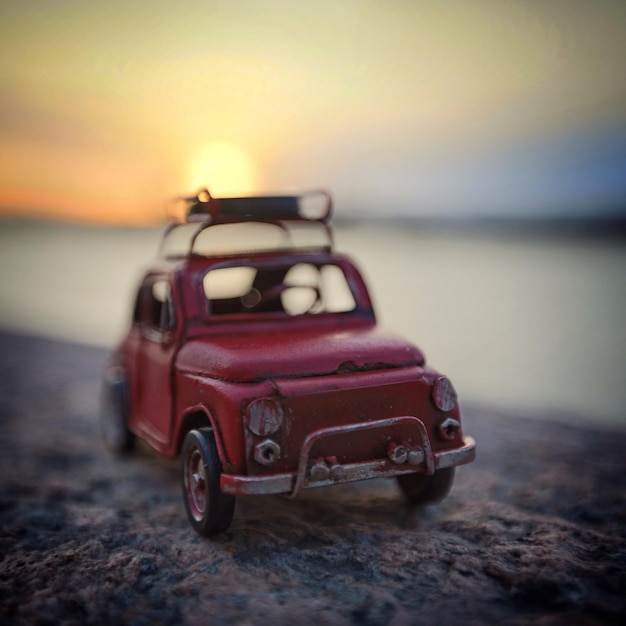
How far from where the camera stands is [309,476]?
13.5 feet

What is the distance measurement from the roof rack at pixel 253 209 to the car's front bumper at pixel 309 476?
2.15 meters

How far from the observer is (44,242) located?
53594mm

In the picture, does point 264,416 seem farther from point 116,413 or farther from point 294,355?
point 116,413

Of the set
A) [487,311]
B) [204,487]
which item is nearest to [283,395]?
[204,487]

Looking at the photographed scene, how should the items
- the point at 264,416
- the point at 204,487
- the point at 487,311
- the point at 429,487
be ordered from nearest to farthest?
1. the point at 264,416
2. the point at 204,487
3. the point at 429,487
4. the point at 487,311

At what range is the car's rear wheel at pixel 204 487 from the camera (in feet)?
14.1

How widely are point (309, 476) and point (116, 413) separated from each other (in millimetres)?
3197

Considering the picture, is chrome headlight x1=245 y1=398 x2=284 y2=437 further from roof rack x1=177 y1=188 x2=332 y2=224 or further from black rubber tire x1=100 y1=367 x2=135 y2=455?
black rubber tire x1=100 y1=367 x2=135 y2=455

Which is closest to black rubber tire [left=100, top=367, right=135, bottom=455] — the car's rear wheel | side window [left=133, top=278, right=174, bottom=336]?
side window [left=133, top=278, right=174, bottom=336]

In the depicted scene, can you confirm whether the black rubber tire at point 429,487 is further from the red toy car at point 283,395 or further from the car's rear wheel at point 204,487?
the car's rear wheel at point 204,487

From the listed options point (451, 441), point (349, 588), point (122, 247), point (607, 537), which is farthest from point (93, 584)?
point (122, 247)

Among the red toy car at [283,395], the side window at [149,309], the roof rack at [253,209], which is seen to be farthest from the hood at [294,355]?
the side window at [149,309]

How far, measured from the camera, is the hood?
432 centimetres

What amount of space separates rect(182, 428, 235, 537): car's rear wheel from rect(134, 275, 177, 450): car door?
0.59 metres
